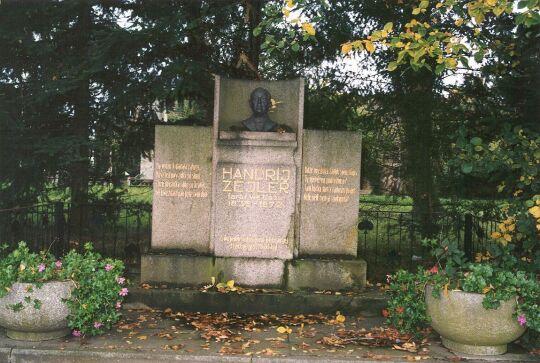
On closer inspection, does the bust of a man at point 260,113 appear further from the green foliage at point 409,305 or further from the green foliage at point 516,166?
the green foliage at point 409,305

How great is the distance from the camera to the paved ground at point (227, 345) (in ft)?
17.1

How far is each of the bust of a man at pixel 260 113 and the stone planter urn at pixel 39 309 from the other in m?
3.03

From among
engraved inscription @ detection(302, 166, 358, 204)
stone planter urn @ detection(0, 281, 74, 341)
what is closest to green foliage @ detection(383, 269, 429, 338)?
engraved inscription @ detection(302, 166, 358, 204)

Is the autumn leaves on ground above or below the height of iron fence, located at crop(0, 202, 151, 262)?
below

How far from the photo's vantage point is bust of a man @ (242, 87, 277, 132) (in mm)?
7176

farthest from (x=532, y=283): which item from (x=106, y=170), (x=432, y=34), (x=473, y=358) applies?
(x=106, y=170)

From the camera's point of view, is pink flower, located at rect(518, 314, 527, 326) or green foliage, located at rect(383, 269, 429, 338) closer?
pink flower, located at rect(518, 314, 527, 326)

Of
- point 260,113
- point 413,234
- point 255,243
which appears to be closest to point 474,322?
point 255,243

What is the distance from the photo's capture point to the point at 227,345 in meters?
5.55

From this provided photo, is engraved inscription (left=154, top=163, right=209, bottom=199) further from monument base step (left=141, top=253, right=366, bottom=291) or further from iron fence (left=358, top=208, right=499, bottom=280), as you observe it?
iron fence (left=358, top=208, right=499, bottom=280)

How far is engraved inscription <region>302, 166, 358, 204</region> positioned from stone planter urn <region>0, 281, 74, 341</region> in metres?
3.19

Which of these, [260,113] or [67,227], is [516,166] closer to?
[260,113]

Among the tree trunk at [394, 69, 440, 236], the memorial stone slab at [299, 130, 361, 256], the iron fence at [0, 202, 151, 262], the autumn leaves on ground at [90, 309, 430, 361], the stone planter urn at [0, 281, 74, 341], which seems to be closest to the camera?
the stone planter urn at [0, 281, 74, 341]

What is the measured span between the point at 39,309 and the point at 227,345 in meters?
1.79
